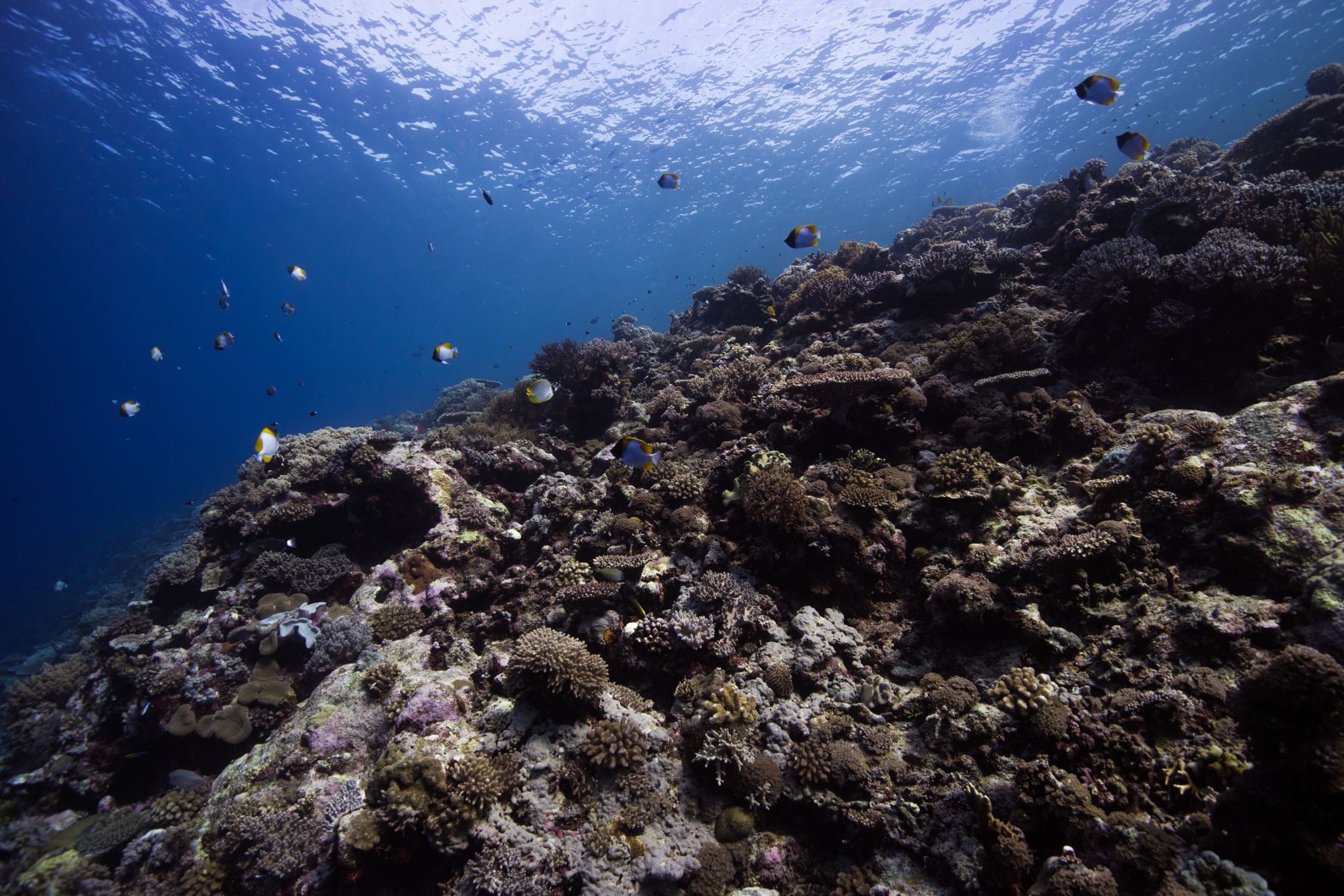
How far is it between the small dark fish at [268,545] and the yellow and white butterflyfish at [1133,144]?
15170 mm

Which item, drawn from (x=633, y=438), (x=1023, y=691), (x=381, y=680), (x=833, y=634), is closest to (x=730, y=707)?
(x=833, y=634)

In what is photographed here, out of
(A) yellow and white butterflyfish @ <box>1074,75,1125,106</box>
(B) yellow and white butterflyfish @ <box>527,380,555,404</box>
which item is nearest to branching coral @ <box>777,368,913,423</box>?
(B) yellow and white butterflyfish @ <box>527,380,555,404</box>

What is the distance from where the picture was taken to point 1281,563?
321cm

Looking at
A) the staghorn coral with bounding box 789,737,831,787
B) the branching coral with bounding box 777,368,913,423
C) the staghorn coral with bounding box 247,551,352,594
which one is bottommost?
the staghorn coral with bounding box 789,737,831,787

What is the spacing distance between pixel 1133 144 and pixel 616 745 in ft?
35.8

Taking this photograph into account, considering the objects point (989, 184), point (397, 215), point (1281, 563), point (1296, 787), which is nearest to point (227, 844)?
point (1296, 787)

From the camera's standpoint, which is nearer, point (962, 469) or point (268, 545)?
point (962, 469)

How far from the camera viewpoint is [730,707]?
4090 mm

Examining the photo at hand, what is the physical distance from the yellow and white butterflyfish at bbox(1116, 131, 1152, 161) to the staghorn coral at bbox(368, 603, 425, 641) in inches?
492

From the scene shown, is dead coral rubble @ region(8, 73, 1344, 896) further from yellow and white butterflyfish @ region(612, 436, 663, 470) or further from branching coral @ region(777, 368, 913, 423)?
yellow and white butterflyfish @ region(612, 436, 663, 470)

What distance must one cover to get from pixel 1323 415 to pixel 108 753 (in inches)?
613

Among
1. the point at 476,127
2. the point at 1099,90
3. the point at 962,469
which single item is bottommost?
the point at 962,469

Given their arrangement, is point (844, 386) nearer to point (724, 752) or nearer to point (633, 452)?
point (633, 452)

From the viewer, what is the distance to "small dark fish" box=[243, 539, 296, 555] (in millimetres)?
7969
